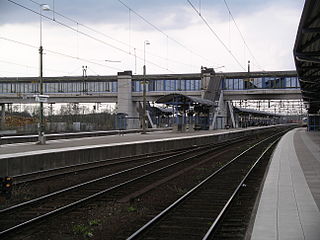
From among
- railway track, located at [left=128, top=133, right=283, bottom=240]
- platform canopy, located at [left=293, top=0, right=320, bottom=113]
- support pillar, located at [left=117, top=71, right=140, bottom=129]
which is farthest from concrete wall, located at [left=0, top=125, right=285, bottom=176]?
support pillar, located at [left=117, top=71, right=140, bottom=129]

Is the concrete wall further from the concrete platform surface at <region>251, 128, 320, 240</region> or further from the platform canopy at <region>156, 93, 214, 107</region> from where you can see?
the platform canopy at <region>156, 93, 214, 107</region>

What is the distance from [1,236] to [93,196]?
11.8 ft

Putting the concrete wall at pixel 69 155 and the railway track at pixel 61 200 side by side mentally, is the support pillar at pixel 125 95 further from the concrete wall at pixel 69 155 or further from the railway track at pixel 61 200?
the railway track at pixel 61 200

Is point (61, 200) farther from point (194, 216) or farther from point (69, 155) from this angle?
point (69, 155)

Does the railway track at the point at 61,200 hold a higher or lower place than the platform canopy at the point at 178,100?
lower

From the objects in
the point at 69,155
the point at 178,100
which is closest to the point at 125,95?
the point at 178,100

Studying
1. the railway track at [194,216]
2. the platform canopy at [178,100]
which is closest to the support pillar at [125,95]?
the platform canopy at [178,100]

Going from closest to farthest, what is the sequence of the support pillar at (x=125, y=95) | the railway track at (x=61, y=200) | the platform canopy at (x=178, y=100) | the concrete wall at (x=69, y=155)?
the railway track at (x=61, y=200) → the concrete wall at (x=69, y=155) → the platform canopy at (x=178, y=100) → the support pillar at (x=125, y=95)

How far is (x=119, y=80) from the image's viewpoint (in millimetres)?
69312

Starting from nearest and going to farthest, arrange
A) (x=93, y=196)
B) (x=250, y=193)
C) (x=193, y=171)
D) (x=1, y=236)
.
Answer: (x=1, y=236), (x=93, y=196), (x=250, y=193), (x=193, y=171)

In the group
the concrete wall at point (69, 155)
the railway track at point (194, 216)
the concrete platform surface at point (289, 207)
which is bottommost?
the railway track at point (194, 216)

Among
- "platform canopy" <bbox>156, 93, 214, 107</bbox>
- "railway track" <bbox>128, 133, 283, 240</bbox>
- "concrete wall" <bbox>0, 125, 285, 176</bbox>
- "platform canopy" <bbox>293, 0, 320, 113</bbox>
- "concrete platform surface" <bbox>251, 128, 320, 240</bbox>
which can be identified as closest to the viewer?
"concrete platform surface" <bbox>251, 128, 320, 240</bbox>

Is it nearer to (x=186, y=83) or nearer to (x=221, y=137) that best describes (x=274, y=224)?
(x=221, y=137)

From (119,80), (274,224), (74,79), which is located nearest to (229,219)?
(274,224)
